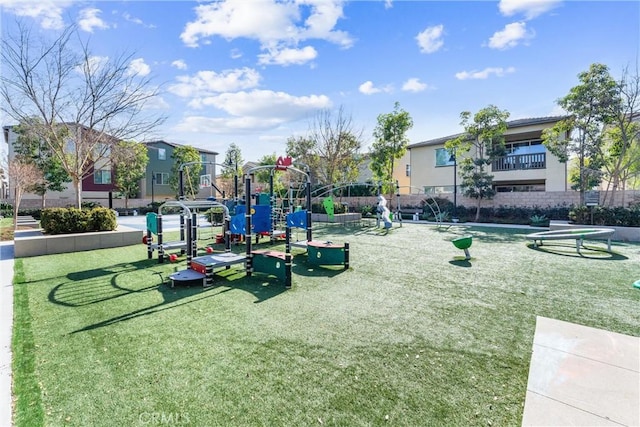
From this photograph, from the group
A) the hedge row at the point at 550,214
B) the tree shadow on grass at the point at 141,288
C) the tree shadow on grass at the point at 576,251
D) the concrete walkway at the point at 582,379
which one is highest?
the hedge row at the point at 550,214

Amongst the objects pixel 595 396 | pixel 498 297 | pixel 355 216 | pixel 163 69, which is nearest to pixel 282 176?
pixel 355 216

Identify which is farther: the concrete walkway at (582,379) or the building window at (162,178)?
the building window at (162,178)

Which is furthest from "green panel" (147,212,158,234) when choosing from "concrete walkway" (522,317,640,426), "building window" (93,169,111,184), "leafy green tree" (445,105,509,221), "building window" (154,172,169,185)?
"building window" (154,172,169,185)

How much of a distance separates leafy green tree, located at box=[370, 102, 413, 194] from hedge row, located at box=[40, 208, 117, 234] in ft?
58.3

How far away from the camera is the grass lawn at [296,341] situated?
2.78 metres

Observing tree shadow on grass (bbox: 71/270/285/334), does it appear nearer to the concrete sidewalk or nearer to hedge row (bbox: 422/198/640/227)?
the concrete sidewalk

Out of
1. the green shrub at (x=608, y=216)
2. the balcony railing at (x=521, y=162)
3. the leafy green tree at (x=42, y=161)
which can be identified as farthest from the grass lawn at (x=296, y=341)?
the leafy green tree at (x=42, y=161)

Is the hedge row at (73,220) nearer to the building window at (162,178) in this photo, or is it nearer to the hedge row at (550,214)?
the hedge row at (550,214)

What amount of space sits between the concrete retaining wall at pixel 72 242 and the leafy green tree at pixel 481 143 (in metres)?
19.3

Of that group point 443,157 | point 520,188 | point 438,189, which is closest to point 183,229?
point 438,189

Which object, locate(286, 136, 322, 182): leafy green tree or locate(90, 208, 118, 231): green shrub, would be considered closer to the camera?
locate(90, 208, 118, 231): green shrub

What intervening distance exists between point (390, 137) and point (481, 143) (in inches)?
237

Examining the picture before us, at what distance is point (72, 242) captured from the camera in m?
9.72

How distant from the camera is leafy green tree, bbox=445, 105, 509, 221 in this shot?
19281mm
